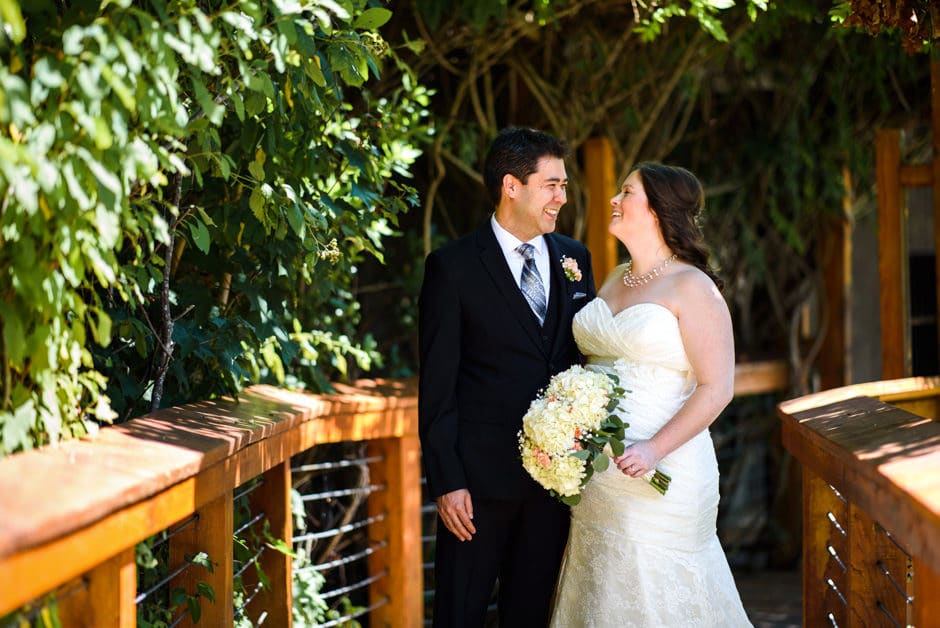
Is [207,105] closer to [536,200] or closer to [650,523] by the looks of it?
[536,200]

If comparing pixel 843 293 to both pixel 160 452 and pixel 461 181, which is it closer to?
pixel 461 181

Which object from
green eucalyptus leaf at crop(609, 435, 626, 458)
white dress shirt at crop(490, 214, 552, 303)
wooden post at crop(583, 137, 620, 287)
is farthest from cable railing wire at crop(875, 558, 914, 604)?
wooden post at crop(583, 137, 620, 287)

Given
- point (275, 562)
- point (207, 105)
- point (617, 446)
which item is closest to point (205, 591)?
point (275, 562)

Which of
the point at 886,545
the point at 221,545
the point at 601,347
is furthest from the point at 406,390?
the point at 886,545

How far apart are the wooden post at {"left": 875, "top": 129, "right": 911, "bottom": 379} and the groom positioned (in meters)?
2.43

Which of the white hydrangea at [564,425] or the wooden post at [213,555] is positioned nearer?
the wooden post at [213,555]

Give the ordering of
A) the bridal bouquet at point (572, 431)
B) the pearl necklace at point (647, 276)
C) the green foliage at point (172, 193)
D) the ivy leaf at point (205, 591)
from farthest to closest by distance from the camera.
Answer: the pearl necklace at point (647, 276) < the bridal bouquet at point (572, 431) < the ivy leaf at point (205, 591) < the green foliage at point (172, 193)

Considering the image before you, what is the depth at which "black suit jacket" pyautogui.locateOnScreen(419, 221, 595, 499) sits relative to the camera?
3.17m

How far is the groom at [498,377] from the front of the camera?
125 inches

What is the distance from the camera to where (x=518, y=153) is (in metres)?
3.37

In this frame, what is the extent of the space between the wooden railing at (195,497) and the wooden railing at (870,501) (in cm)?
135

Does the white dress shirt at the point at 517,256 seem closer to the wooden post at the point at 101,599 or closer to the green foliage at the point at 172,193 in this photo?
the green foliage at the point at 172,193

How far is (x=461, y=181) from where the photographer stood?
6.04 metres

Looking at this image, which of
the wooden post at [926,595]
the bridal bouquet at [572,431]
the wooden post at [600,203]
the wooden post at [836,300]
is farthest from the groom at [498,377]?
the wooden post at [836,300]
